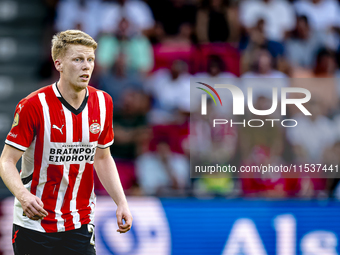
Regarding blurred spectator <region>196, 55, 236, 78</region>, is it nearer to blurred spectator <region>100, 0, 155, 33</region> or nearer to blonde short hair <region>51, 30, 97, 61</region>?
blurred spectator <region>100, 0, 155, 33</region>

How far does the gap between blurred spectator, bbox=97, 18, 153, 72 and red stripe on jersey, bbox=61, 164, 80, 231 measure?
441 cm

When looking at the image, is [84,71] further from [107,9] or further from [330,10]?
[330,10]

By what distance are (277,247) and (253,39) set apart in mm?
3538

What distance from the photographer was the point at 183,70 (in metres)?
7.02

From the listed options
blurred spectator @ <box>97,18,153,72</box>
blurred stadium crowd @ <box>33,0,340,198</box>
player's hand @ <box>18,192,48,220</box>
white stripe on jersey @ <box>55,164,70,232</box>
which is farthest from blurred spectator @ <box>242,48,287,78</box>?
player's hand @ <box>18,192,48,220</box>

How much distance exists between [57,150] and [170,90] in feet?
13.9

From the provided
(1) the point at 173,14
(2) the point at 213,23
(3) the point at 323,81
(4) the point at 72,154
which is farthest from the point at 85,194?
(1) the point at 173,14

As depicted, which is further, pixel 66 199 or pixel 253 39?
pixel 253 39

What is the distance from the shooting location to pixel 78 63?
107 inches

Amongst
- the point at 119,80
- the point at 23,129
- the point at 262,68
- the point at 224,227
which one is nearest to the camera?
the point at 23,129

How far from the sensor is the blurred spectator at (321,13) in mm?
7664

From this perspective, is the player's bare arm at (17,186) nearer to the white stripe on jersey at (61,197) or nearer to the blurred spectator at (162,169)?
the white stripe on jersey at (61,197)

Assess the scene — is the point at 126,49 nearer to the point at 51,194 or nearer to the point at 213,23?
the point at 213,23

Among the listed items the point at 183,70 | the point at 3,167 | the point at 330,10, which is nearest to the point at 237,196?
the point at 183,70
